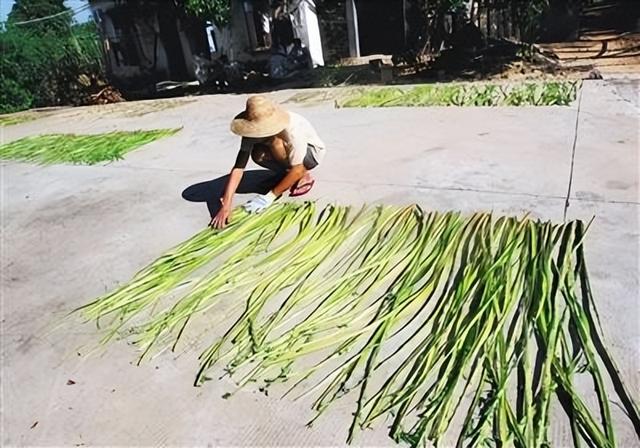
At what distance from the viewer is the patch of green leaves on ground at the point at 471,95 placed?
541 cm

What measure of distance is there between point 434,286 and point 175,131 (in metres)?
4.64

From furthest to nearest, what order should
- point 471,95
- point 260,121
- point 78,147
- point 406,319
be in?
1. point 471,95
2. point 78,147
3. point 260,121
4. point 406,319

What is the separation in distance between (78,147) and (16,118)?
14.3 feet

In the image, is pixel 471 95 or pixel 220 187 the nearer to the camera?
pixel 220 187

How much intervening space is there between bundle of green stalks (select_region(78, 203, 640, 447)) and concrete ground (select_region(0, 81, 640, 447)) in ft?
0.26

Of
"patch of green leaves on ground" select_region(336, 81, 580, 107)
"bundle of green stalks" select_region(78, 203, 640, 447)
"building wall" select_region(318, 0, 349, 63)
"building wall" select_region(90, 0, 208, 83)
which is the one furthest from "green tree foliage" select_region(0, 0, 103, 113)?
"bundle of green stalks" select_region(78, 203, 640, 447)

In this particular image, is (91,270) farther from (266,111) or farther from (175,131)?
(175,131)

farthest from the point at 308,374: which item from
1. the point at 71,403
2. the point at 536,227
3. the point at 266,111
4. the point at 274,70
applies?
the point at 274,70

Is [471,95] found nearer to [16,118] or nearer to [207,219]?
[207,219]

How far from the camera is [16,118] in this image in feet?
28.5

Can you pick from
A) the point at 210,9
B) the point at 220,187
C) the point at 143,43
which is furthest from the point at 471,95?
the point at 143,43

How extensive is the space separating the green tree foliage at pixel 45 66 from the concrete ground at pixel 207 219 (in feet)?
18.5

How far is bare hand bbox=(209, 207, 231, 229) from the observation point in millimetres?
2936

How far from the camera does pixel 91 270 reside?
2.71 meters
